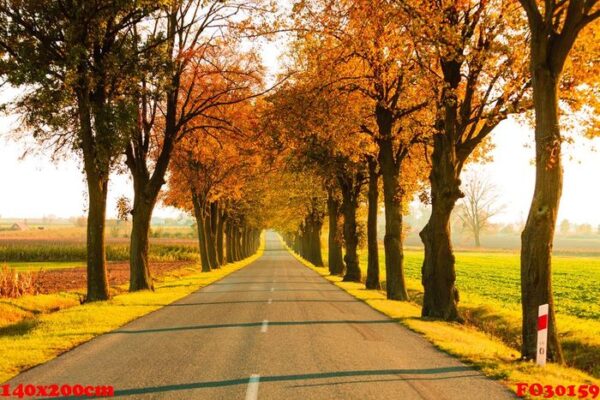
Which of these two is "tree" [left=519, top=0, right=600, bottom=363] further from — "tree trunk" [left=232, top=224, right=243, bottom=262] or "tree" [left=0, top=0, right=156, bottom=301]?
"tree trunk" [left=232, top=224, right=243, bottom=262]

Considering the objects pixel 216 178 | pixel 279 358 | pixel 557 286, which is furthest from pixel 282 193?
pixel 279 358

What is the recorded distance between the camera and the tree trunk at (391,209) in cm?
2250

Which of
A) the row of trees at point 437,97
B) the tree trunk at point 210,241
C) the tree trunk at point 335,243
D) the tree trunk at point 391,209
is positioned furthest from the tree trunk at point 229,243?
the tree trunk at point 391,209

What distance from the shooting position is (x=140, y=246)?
82.8 ft

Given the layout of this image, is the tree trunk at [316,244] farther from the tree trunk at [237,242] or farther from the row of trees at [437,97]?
the row of trees at [437,97]

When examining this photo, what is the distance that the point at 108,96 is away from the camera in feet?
63.6

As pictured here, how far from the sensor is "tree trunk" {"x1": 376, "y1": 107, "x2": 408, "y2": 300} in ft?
73.8

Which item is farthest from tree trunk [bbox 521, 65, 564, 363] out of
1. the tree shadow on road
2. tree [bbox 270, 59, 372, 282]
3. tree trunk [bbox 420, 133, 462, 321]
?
tree [bbox 270, 59, 372, 282]

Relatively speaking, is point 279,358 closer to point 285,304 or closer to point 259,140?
point 285,304

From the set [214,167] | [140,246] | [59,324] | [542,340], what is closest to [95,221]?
[140,246]

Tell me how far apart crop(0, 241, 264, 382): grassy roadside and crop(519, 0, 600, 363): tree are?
9233 millimetres

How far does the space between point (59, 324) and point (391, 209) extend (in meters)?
13.8

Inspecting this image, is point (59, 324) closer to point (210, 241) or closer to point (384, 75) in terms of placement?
point (384, 75)

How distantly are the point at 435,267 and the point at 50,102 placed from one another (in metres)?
13.1
